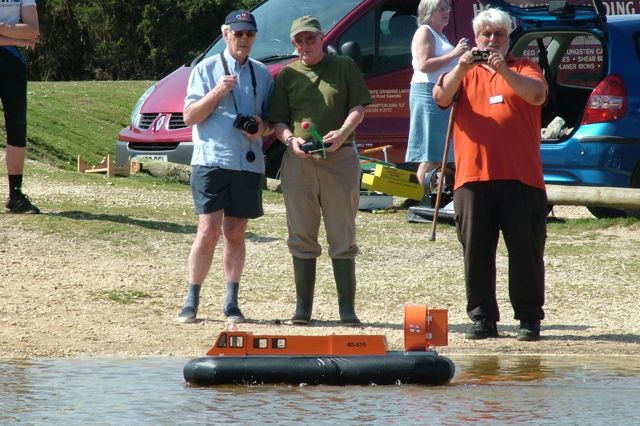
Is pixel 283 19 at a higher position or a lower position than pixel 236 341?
higher

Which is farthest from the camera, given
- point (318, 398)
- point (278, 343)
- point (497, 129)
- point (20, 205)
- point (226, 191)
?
point (20, 205)

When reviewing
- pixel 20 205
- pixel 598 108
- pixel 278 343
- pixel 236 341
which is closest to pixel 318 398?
pixel 278 343

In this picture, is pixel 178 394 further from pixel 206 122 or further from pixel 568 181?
pixel 568 181

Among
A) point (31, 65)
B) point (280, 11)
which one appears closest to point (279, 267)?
point (280, 11)

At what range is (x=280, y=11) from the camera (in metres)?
15.2

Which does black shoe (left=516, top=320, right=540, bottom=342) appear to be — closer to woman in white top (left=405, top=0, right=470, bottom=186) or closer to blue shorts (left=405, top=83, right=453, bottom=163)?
woman in white top (left=405, top=0, right=470, bottom=186)

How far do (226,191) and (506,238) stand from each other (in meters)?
1.65

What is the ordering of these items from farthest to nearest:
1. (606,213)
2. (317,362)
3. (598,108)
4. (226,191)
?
(606,213) → (598,108) → (226,191) → (317,362)

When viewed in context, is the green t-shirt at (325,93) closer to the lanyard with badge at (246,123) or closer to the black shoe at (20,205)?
the lanyard with badge at (246,123)

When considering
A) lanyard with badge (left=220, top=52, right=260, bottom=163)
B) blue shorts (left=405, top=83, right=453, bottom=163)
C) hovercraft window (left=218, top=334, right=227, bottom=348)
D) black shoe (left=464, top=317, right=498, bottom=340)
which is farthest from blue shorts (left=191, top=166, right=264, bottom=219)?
blue shorts (left=405, top=83, right=453, bottom=163)

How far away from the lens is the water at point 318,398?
6.38 m

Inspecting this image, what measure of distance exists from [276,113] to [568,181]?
4.23m

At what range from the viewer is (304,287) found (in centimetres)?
899

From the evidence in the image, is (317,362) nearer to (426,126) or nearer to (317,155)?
(317,155)
